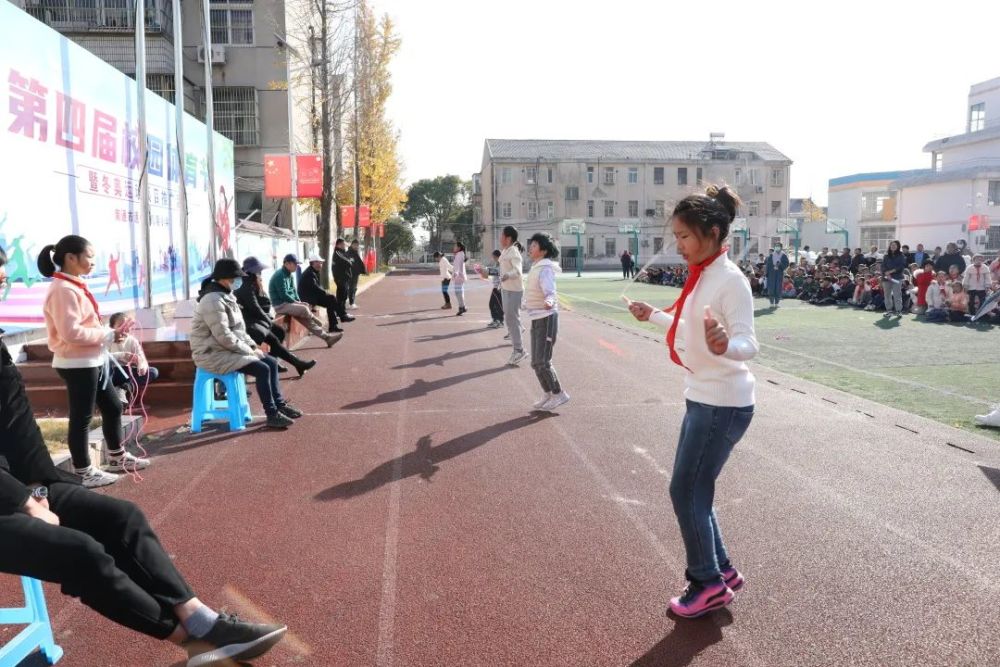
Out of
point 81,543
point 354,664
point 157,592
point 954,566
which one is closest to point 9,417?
point 81,543

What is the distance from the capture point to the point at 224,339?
6895 mm

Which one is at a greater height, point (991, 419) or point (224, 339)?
point (224, 339)

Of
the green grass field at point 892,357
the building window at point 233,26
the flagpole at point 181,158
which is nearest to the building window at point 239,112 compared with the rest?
the building window at point 233,26

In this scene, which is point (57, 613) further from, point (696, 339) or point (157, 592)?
point (696, 339)

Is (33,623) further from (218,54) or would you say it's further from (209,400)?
(218,54)

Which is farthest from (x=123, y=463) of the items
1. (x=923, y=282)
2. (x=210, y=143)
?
(x=923, y=282)

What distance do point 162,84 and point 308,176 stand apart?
12.2m

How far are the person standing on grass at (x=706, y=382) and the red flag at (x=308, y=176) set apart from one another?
→ 18.4 metres

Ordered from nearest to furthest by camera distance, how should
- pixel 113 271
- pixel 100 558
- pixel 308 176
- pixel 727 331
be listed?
pixel 100 558 < pixel 727 331 < pixel 113 271 < pixel 308 176

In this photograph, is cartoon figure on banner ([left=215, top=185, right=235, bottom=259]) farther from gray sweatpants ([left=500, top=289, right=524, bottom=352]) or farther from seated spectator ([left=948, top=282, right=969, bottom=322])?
seated spectator ([left=948, top=282, right=969, bottom=322])

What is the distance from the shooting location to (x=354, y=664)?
3129 millimetres

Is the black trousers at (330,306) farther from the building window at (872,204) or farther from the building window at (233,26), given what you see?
the building window at (872,204)

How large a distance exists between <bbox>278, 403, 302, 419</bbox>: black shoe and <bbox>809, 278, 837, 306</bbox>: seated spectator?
18.0 m

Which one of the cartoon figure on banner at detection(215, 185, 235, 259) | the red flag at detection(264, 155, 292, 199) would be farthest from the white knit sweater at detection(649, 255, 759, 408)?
the red flag at detection(264, 155, 292, 199)
